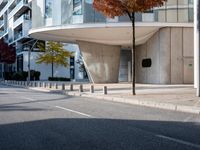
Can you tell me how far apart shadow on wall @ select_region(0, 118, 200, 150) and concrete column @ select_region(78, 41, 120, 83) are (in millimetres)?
33506

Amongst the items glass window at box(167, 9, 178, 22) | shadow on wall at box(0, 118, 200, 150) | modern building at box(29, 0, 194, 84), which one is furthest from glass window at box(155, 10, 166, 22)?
shadow on wall at box(0, 118, 200, 150)

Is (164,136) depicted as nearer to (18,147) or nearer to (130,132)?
(130,132)

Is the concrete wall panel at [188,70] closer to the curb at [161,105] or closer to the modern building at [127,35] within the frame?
the modern building at [127,35]

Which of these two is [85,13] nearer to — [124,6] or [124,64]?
[124,64]

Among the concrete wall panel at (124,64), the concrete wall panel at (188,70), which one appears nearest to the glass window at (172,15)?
the concrete wall panel at (188,70)

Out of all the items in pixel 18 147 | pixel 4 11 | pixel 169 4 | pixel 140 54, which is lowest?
pixel 18 147

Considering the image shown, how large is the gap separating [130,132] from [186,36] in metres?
30.4

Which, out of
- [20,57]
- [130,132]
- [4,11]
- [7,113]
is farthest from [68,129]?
[4,11]

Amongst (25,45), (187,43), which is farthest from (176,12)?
(25,45)

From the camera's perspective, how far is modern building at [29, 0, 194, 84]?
38.2 metres

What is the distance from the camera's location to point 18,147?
309 inches

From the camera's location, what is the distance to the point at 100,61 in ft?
149

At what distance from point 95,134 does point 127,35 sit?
3351cm

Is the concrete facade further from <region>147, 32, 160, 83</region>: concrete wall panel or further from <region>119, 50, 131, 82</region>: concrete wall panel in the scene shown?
<region>119, 50, 131, 82</region>: concrete wall panel
